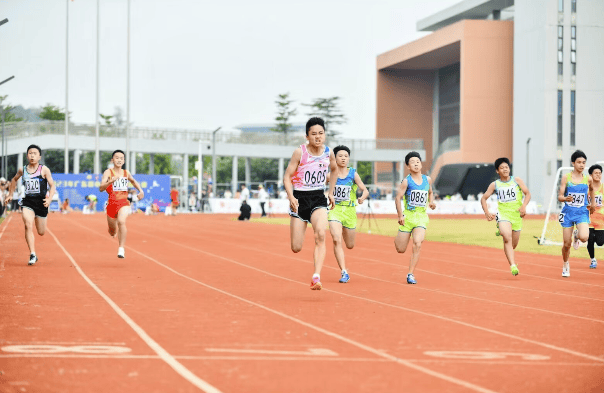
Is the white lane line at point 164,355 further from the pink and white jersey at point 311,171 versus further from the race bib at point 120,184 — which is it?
the race bib at point 120,184

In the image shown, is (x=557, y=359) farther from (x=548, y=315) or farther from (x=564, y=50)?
(x=564, y=50)

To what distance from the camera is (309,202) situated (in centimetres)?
1135

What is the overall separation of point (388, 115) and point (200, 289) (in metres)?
80.8

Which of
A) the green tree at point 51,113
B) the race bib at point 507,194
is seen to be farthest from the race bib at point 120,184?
the green tree at point 51,113

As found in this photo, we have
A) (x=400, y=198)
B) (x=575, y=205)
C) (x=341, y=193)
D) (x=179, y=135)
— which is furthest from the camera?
(x=179, y=135)

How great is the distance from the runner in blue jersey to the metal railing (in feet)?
186

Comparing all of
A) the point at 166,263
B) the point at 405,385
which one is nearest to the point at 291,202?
the point at 405,385

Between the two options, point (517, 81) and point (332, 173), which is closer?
point (332, 173)

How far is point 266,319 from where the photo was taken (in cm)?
916

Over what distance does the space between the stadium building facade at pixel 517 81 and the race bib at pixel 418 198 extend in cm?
5729

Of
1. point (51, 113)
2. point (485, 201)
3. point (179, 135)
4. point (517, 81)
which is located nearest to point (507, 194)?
point (485, 201)

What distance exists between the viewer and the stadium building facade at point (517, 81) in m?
69.9

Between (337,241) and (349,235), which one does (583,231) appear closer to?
(349,235)

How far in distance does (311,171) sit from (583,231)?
586cm
